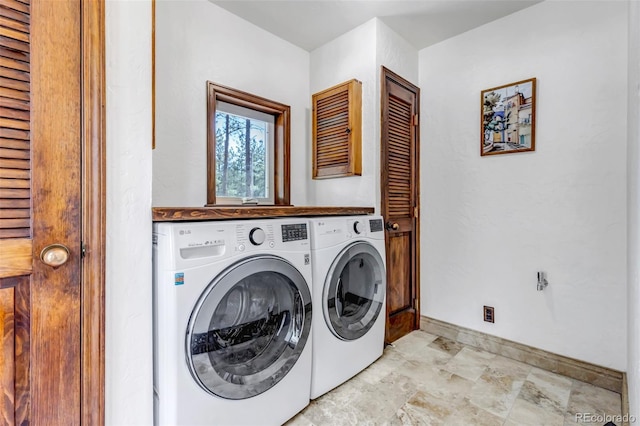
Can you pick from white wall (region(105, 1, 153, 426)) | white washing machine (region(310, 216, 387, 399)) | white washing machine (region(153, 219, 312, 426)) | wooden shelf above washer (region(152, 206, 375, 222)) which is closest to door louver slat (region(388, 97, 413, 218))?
white washing machine (region(310, 216, 387, 399))

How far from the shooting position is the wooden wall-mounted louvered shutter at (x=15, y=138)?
33.8 inches

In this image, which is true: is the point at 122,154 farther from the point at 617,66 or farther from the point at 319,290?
the point at 617,66

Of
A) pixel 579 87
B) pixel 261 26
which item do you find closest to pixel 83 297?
pixel 261 26

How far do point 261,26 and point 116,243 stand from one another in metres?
1.95

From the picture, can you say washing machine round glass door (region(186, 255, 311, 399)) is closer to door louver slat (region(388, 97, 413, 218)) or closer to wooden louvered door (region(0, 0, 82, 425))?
wooden louvered door (region(0, 0, 82, 425))

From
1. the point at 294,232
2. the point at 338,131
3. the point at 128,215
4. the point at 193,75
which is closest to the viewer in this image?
the point at 128,215

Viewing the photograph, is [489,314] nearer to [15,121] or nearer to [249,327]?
[249,327]

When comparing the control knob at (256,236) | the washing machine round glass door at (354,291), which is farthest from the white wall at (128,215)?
the washing machine round glass door at (354,291)

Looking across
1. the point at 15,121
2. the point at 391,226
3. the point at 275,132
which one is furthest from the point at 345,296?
the point at 15,121

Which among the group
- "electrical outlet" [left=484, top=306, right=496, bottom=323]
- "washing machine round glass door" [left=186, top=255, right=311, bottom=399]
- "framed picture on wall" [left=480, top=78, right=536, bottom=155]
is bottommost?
"electrical outlet" [left=484, top=306, right=496, bottom=323]

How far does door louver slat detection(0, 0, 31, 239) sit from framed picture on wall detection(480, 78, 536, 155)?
96.2 inches

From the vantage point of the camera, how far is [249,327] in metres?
1.29

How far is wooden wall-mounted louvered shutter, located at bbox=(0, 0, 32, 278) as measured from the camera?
2.82 feet

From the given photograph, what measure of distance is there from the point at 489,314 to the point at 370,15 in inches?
90.6
